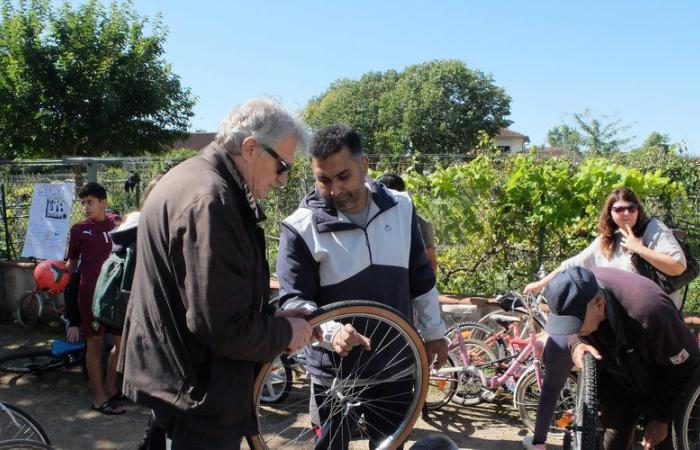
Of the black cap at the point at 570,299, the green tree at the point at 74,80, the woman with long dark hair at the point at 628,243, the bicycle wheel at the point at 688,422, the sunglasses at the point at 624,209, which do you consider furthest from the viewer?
the green tree at the point at 74,80

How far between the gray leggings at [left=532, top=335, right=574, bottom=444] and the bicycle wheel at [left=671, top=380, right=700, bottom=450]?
21.4 inches

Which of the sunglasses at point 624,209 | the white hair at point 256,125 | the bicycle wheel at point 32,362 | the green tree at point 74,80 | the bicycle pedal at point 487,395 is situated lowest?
the bicycle wheel at point 32,362

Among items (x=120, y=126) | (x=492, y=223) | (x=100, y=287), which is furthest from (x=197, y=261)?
(x=120, y=126)

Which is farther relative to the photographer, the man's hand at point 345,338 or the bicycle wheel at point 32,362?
the bicycle wheel at point 32,362

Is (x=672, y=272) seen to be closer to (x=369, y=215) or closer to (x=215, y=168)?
(x=369, y=215)

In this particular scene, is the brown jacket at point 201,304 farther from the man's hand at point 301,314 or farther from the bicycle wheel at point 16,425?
the bicycle wheel at point 16,425

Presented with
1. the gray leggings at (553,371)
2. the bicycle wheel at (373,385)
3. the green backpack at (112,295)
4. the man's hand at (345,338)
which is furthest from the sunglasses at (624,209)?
the green backpack at (112,295)

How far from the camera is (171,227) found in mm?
1640

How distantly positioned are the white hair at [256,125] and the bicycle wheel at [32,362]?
4.62m

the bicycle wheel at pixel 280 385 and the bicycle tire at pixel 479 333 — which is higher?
the bicycle tire at pixel 479 333

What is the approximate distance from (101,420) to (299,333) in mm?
3611

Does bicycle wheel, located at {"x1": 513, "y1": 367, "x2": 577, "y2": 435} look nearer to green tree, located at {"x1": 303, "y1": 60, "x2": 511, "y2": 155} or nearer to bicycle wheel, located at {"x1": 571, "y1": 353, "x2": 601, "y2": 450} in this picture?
bicycle wheel, located at {"x1": 571, "y1": 353, "x2": 601, "y2": 450}

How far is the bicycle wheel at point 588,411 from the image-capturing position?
8.75 ft

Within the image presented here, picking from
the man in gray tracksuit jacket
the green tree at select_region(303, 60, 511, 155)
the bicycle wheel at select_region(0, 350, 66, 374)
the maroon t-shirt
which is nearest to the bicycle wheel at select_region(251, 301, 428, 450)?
the man in gray tracksuit jacket
